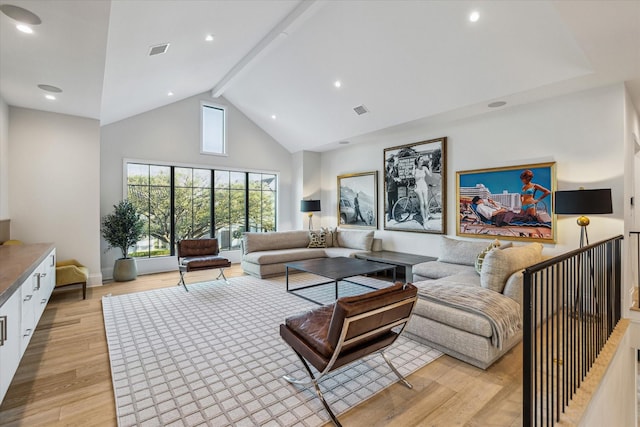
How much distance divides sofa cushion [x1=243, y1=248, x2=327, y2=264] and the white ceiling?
8.75 feet

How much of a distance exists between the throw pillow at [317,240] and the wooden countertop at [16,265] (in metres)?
4.29

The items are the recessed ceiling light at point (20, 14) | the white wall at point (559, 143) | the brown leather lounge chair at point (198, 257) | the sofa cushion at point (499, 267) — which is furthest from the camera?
the brown leather lounge chair at point (198, 257)

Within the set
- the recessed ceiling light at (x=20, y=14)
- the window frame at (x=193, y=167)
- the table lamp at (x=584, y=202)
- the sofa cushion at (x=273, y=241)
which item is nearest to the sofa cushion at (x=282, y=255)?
the sofa cushion at (x=273, y=241)

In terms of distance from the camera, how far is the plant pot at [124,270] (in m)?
5.51

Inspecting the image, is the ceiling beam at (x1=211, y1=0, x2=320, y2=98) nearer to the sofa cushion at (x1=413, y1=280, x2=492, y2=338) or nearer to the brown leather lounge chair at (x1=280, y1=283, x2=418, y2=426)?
the brown leather lounge chair at (x1=280, y1=283, x2=418, y2=426)

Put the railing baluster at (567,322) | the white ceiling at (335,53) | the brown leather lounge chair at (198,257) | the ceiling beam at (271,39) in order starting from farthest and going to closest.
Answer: the brown leather lounge chair at (198,257), the ceiling beam at (271,39), the white ceiling at (335,53), the railing baluster at (567,322)

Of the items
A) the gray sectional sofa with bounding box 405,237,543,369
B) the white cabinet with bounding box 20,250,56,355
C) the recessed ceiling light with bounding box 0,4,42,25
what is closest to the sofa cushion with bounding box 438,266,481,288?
the gray sectional sofa with bounding box 405,237,543,369

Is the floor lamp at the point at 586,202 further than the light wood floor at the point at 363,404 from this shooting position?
Yes

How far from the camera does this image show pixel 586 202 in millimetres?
3230

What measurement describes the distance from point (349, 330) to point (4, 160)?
17.5ft

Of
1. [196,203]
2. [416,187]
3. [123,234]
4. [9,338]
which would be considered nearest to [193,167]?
[196,203]

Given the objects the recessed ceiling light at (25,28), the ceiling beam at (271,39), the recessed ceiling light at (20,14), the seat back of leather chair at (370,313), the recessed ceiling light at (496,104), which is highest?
the ceiling beam at (271,39)

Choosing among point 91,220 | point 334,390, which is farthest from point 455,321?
point 91,220

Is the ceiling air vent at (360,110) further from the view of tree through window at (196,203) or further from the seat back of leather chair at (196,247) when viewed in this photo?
the seat back of leather chair at (196,247)
